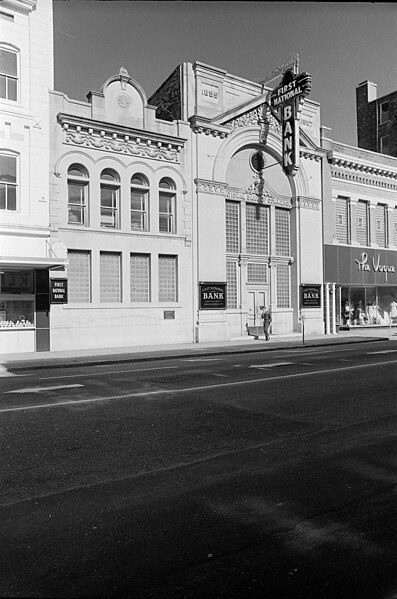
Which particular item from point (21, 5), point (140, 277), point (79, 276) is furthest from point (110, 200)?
point (21, 5)

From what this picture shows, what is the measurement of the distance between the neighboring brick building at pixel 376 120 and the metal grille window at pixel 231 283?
21.5 meters

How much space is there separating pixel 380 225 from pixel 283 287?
358 inches

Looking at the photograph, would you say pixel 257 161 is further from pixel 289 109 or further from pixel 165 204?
pixel 165 204

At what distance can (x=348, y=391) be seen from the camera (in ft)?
31.3

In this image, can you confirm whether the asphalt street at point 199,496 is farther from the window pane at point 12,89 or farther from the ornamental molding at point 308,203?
the ornamental molding at point 308,203

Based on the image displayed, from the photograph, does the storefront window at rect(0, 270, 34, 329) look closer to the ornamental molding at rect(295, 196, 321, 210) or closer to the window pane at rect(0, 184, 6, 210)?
the window pane at rect(0, 184, 6, 210)

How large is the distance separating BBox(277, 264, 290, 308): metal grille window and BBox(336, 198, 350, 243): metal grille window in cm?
457

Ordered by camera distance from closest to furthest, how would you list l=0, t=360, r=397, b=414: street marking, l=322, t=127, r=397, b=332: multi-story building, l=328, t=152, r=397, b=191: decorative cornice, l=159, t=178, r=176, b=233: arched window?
l=0, t=360, r=397, b=414: street marking, l=159, t=178, r=176, b=233: arched window, l=322, t=127, r=397, b=332: multi-story building, l=328, t=152, r=397, b=191: decorative cornice

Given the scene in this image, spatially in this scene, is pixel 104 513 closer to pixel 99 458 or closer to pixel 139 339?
pixel 99 458

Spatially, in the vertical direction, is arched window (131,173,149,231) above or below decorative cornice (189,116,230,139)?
below

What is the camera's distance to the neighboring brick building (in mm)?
39719

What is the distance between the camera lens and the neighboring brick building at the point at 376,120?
3972cm

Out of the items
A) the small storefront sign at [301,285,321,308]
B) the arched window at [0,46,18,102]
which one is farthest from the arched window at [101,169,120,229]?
the small storefront sign at [301,285,321,308]

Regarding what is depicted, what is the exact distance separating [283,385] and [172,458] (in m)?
5.09
